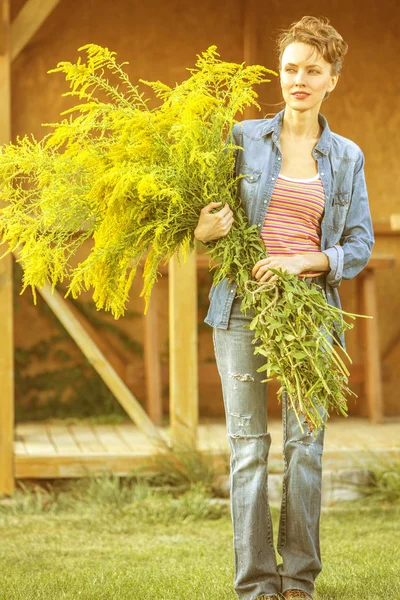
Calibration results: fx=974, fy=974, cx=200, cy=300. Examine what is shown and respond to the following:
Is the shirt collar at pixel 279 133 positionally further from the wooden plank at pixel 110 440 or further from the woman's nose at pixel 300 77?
the wooden plank at pixel 110 440

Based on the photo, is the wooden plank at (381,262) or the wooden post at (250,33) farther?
the wooden post at (250,33)

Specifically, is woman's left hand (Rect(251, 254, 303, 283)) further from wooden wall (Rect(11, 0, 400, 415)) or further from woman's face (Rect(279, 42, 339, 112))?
wooden wall (Rect(11, 0, 400, 415))

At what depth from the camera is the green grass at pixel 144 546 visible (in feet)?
12.3

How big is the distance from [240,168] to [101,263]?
60 centimetres

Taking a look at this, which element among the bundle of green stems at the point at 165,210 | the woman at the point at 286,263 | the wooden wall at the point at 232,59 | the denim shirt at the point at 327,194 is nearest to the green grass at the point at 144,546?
the woman at the point at 286,263

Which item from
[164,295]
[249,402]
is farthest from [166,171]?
[164,295]

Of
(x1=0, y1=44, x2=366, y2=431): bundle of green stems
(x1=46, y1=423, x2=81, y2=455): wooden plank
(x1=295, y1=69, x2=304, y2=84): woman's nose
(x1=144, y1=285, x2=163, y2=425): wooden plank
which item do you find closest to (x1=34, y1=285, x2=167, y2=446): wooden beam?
(x1=46, y1=423, x2=81, y2=455): wooden plank

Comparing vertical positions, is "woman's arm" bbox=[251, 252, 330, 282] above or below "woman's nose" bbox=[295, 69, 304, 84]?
below

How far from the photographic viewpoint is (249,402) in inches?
131

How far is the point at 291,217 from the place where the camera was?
3.37 m

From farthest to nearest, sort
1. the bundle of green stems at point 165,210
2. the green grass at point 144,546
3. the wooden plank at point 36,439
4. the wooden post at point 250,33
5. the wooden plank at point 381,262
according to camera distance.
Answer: the wooden post at point 250,33, the wooden plank at point 381,262, the wooden plank at point 36,439, the green grass at point 144,546, the bundle of green stems at point 165,210

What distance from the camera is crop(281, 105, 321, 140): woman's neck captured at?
3416 millimetres

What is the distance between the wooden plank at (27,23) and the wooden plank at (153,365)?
198cm

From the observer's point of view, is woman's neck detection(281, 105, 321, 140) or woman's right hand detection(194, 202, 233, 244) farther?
woman's neck detection(281, 105, 321, 140)
